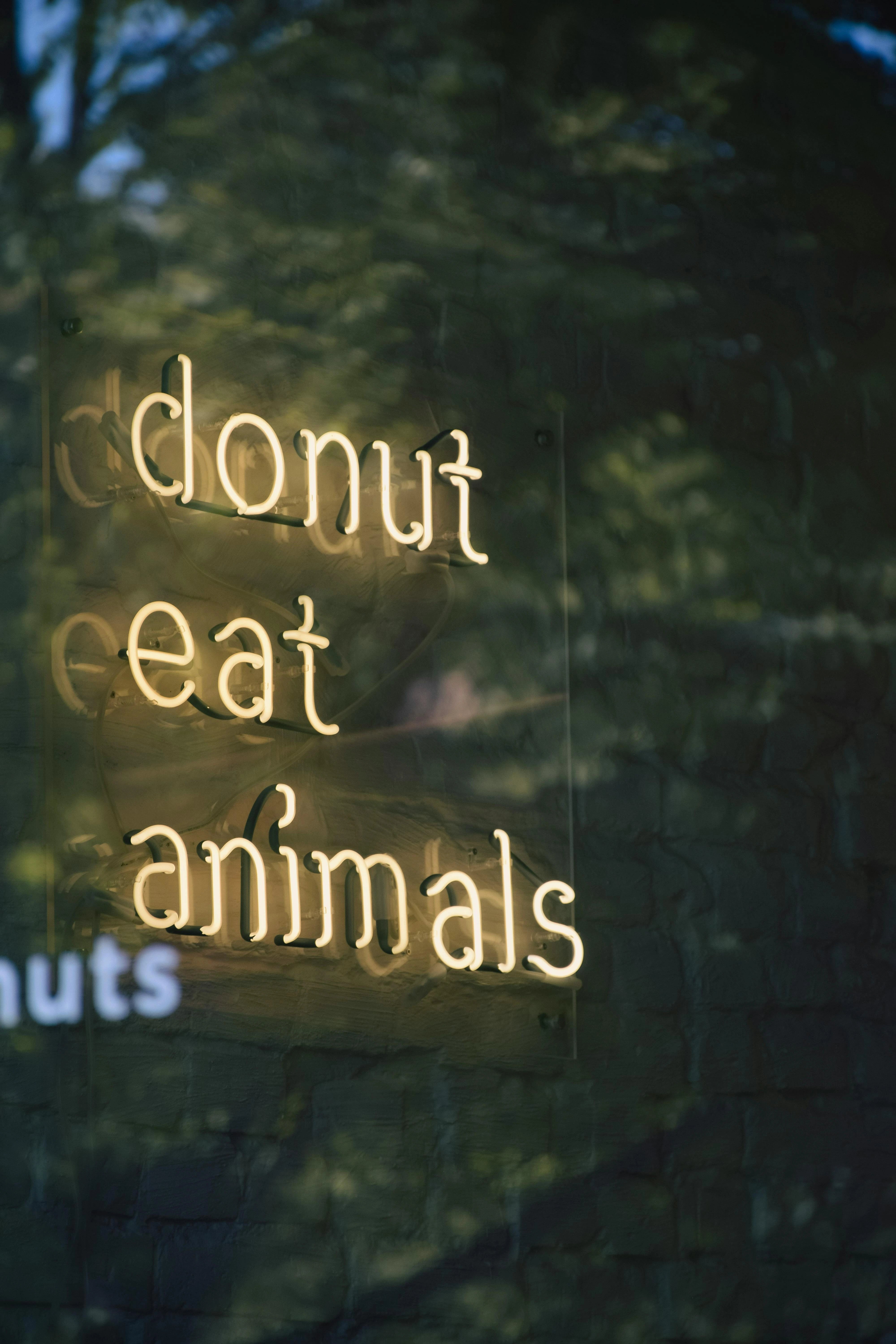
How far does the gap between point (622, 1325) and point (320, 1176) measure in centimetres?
58

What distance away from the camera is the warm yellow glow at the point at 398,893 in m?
2.19

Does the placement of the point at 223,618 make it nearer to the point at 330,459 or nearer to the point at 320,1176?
the point at 330,459

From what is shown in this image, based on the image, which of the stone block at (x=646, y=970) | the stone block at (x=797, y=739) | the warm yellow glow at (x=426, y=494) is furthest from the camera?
the stone block at (x=797, y=739)

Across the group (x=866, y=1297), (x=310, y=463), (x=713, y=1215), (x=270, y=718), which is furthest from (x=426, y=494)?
(x=866, y=1297)

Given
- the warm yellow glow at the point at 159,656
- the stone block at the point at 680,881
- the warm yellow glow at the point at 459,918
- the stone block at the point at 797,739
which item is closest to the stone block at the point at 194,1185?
the warm yellow glow at the point at 459,918

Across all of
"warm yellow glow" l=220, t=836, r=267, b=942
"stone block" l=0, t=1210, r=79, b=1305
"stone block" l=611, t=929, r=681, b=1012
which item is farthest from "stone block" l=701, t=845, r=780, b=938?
"stone block" l=0, t=1210, r=79, b=1305

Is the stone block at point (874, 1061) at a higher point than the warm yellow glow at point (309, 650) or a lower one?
lower

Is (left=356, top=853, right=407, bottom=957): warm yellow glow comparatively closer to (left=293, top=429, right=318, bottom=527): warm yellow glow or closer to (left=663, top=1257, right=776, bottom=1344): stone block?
(left=293, top=429, right=318, bottom=527): warm yellow glow

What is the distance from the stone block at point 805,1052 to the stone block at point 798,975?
1.0 inches

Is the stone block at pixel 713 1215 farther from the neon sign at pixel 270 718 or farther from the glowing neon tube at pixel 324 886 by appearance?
the glowing neon tube at pixel 324 886

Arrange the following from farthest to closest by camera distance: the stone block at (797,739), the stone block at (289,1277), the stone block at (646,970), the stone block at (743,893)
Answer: the stone block at (797,739), the stone block at (743,893), the stone block at (646,970), the stone block at (289,1277)

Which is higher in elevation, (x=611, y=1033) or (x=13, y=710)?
(x=13, y=710)

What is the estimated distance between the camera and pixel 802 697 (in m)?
2.73

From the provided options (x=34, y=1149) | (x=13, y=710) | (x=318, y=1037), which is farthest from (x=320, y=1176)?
(x=13, y=710)
